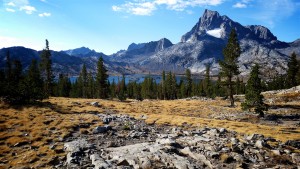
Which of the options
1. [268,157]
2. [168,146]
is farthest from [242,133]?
[168,146]

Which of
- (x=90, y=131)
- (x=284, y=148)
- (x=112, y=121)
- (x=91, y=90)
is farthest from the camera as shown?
(x=91, y=90)

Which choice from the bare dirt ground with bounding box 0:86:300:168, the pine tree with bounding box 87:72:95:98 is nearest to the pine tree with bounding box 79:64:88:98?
the pine tree with bounding box 87:72:95:98

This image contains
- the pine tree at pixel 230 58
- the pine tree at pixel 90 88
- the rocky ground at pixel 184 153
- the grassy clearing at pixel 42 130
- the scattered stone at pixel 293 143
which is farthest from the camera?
the pine tree at pixel 90 88

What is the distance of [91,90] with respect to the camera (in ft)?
371

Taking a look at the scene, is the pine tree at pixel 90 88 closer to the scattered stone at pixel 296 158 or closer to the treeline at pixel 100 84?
the treeline at pixel 100 84

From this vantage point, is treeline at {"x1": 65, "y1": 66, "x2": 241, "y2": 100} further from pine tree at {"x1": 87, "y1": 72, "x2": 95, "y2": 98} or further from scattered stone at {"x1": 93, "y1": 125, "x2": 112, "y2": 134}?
scattered stone at {"x1": 93, "y1": 125, "x2": 112, "y2": 134}

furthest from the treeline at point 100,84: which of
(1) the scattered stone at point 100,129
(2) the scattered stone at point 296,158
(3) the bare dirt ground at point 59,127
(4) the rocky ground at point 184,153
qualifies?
(1) the scattered stone at point 100,129

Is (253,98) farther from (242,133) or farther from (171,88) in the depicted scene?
(171,88)

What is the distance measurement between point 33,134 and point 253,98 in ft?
113

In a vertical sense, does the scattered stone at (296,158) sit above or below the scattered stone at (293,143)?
below

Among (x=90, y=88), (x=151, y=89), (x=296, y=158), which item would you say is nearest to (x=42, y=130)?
(x=296, y=158)

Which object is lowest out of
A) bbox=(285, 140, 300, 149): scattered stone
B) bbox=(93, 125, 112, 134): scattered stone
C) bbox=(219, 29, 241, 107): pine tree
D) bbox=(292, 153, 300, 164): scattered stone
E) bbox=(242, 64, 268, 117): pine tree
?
bbox=(292, 153, 300, 164): scattered stone

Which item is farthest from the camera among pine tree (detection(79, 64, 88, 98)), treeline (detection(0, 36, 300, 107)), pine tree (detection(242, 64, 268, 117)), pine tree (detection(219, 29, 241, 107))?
pine tree (detection(79, 64, 88, 98))

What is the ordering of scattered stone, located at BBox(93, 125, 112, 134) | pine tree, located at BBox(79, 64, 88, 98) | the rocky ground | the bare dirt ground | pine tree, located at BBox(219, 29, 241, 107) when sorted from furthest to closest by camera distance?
pine tree, located at BBox(79, 64, 88, 98)
pine tree, located at BBox(219, 29, 241, 107)
scattered stone, located at BBox(93, 125, 112, 134)
the bare dirt ground
the rocky ground
